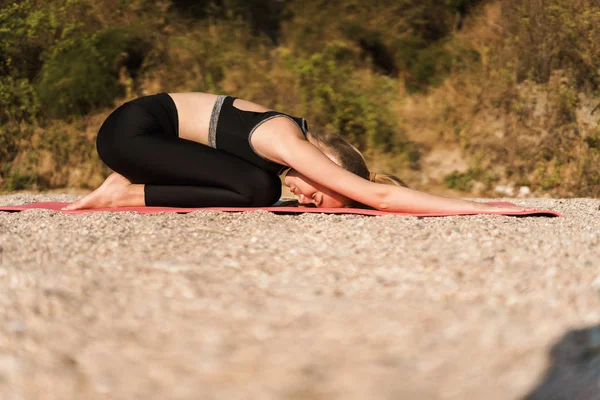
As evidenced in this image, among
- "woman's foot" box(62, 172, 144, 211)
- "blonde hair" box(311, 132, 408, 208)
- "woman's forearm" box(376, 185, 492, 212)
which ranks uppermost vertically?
"blonde hair" box(311, 132, 408, 208)

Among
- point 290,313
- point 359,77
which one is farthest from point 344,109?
point 290,313

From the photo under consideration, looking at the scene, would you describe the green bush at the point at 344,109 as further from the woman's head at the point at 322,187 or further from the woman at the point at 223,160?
the woman's head at the point at 322,187

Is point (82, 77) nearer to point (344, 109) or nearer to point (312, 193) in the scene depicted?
point (344, 109)

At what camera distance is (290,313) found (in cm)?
185

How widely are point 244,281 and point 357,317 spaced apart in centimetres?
53

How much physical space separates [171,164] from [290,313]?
2.16 metres

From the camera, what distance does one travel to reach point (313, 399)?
1384 mm

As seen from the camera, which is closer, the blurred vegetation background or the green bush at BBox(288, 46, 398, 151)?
the blurred vegetation background

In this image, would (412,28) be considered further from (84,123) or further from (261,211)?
(261,211)

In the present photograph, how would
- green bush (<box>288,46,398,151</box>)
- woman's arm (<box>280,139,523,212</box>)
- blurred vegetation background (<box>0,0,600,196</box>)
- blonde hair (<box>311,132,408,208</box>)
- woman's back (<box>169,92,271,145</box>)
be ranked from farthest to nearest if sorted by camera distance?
green bush (<box>288,46,398,151</box>) → blurred vegetation background (<box>0,0,600,196</box>) → woman's back (<box>169,92,271,145</box>) → blonde hair (<box>311,132,408,208</box>) → woman's arm (<box>280,139,523,212</box>)

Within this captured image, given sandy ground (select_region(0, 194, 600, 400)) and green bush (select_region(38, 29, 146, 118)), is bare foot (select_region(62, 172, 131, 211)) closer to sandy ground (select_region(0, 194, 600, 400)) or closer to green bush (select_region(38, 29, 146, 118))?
sandy ground (select_region(0, 194, 600, 400))

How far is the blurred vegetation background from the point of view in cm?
743

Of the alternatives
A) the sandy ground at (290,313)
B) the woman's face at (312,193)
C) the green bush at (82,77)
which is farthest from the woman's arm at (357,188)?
the green bush at (82,77)

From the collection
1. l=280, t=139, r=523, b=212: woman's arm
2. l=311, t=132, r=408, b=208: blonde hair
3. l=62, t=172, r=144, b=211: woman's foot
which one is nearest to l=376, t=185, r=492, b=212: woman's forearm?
l=280, t=139, r=523, b=212: woman's arm
